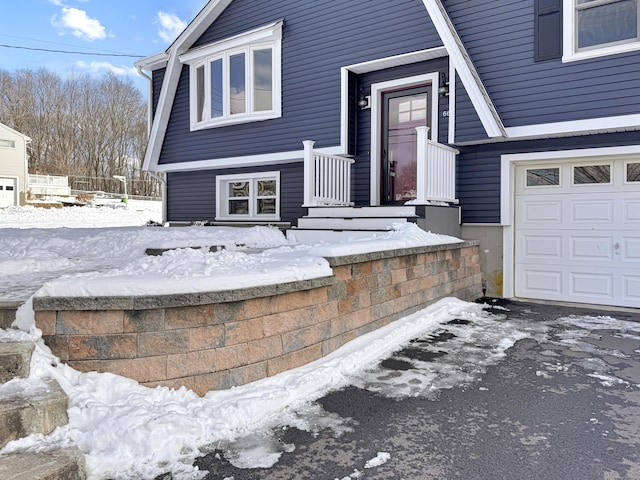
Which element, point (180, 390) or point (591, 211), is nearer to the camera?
point (180, 390)

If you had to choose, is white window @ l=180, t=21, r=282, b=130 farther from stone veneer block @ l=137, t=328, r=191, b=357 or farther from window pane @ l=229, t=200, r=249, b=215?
stone veneer block @ l=137, t=328, r=191, b=357

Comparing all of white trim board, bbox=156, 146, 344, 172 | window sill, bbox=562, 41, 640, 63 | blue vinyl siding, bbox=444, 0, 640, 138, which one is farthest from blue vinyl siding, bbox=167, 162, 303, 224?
window sill, bbox=562, 41, 640, 63

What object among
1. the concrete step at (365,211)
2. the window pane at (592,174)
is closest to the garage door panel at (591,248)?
the window pane at (592,174)

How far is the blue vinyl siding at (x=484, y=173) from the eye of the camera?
654cm

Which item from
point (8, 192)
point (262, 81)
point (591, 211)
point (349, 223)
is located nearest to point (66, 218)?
point (8, 192)

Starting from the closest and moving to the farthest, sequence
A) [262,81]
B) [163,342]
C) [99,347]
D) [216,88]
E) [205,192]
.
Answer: [99,347] < [163,342] < [262,81] < [216,88] < [205,192]

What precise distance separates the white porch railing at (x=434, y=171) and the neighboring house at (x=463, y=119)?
1.1 inches

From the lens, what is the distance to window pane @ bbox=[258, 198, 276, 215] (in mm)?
9364

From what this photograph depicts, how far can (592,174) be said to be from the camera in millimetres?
6418

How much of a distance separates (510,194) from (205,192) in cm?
637

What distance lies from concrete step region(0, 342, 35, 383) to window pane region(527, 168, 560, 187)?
6.60 m

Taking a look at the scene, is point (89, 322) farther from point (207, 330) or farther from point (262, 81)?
point (262, 81)

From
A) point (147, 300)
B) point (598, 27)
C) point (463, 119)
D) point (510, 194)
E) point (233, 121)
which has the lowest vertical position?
point (147, 300)

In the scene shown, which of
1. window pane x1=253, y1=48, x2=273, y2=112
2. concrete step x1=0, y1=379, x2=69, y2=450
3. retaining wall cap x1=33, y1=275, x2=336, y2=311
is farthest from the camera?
window pane x1=253, y1=48, x2=273, y2=112
